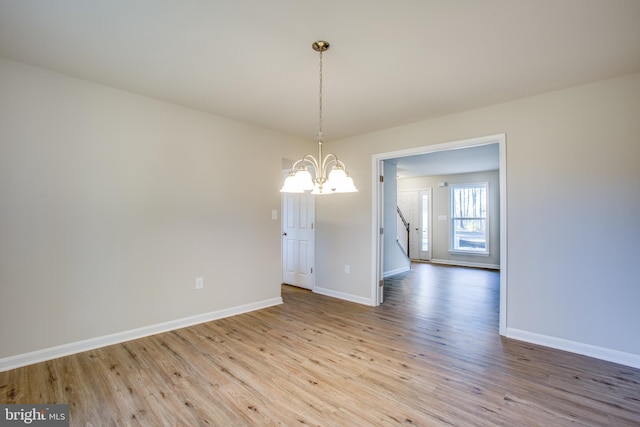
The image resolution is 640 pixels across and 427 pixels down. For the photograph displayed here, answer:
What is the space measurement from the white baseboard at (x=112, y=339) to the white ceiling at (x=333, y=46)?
2407 mm

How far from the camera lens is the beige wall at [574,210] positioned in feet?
8.39

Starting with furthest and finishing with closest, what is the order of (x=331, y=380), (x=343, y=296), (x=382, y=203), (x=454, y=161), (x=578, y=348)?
(x=454, y=161) → (x=343, y=296) → (x=382, y=203) → (x=578, y=348) → (x=331, y=380)

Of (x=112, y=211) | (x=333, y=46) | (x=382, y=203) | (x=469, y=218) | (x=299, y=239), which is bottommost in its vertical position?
(x=299, y=239)

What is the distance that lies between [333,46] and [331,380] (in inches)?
98.3

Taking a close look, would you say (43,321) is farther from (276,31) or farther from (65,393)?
(276,31)

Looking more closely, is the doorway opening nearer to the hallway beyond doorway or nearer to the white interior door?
the hallway beyond doorway

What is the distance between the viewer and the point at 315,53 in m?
2.24

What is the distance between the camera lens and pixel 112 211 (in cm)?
286

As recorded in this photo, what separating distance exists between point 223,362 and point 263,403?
0.71 meters

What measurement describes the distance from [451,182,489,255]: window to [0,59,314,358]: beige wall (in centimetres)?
620

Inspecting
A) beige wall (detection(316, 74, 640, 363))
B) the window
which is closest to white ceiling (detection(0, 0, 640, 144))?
beige wall (detection(316, 74, 640, 363))

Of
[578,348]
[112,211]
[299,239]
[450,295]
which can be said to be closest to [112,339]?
[112,211]

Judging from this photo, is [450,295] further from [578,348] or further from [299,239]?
[299,239]

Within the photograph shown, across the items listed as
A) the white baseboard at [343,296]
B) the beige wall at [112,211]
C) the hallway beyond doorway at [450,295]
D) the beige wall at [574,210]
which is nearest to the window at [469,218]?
the hallway beyond doorway at [450,295]
